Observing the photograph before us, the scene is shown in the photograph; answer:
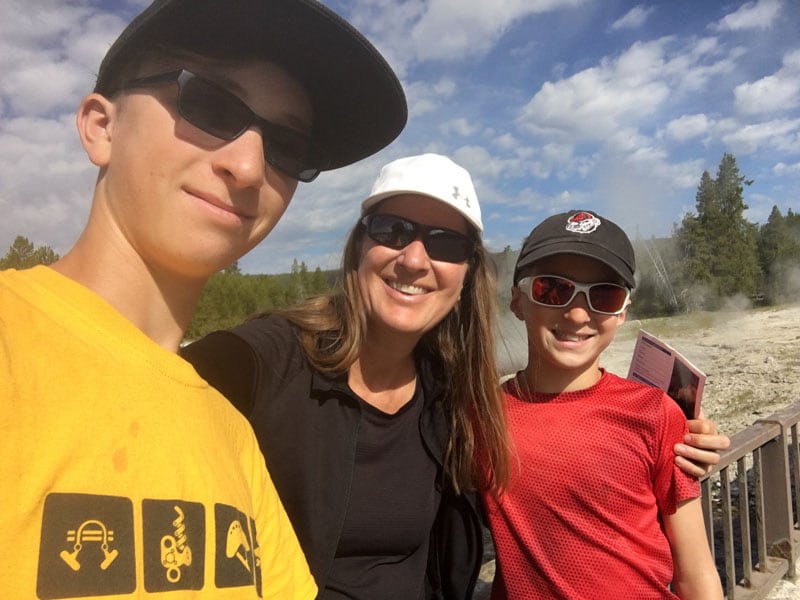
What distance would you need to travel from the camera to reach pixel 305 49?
1.28 meters

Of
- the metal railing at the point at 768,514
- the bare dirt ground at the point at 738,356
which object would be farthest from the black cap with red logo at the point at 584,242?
the bare dirt ground at the point at 738,356

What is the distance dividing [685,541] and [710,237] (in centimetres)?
5109

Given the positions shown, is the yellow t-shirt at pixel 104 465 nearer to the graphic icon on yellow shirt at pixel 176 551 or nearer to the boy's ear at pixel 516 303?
the graphic icon on yellow shirt at pixel 176 551

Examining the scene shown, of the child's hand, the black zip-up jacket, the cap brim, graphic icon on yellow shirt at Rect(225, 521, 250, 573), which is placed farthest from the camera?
the cap brim

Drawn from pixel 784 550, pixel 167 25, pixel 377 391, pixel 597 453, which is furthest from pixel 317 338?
pixel 784 550

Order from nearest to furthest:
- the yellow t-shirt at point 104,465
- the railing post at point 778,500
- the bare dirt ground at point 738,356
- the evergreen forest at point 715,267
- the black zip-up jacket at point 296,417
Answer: the yellow t-shirt at point 104,465
the black zip-up jacket at point 296,417
the railing post at point 778,500
the bare dirt ground at point 738,356
the evergreen forest at point 715,267

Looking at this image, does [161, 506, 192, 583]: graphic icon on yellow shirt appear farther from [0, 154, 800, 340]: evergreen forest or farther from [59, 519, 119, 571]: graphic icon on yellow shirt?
[0, 154, 800, 340]: evergreen forest

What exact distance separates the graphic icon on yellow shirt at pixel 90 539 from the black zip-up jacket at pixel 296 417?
958mm

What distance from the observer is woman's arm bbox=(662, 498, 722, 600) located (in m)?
2.07

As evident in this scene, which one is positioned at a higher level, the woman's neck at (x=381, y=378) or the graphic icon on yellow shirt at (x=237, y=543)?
the woman's neck at (x=381, y=378)

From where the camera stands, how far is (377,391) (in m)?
2.25

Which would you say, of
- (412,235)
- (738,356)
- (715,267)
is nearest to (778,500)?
(412,235)

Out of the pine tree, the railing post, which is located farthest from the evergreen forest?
the railing post

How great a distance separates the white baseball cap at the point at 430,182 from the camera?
2.11 meters
